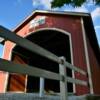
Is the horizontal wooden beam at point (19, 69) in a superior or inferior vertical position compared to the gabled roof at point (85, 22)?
inferior

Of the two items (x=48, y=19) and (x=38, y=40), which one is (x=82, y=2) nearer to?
(x=48, y=19)

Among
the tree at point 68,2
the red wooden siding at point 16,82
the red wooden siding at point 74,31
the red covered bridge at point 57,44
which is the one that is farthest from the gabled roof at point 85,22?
the red wooden siding at point 16,82

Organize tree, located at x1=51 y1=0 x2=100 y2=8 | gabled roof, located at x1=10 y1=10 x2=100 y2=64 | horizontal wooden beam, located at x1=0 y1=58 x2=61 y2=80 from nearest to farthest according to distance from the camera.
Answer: horizontal wooden beam, located at x1=0 y1=58 x2=61 y2=80
tree, located at x1=51 y1=0 x2=100 y2=8
gabled roof, located at x1=10 y1=10 x2=100 y2=64

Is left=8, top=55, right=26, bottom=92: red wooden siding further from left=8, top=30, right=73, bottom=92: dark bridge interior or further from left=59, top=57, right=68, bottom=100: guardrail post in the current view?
left=59, top=57, right=68, bottom=100: guardrail post

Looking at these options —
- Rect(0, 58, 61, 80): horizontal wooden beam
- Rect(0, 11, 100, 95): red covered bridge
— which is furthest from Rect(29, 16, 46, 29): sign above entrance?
Rect(0, 58, 61, 80): horizontal wooden beam

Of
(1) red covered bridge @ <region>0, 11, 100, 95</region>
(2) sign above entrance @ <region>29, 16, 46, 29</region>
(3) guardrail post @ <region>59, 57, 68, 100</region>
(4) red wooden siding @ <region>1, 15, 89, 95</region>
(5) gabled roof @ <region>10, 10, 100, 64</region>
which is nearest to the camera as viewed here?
(3) guardrail post @ <region>59, 57, 68, 100</region>

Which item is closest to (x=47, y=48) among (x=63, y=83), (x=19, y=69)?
(x=63, y=83)

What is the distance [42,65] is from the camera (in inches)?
568

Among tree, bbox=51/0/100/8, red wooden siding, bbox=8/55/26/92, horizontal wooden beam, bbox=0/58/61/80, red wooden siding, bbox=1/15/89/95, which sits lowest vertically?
horizontal wooden beam, bbox=0/58/61/80

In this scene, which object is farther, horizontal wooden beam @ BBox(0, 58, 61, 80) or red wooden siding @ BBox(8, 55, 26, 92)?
red wooden siding @ BBox(8, 55, 26, 92)

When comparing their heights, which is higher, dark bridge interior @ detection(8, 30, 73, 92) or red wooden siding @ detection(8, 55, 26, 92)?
dark bridge interior @ detection(8, 30, 73, 92)

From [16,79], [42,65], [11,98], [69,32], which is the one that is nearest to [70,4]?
[69,32]

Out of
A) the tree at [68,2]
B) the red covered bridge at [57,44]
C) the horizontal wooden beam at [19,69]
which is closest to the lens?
the horizontal wooden beam at [19,69]

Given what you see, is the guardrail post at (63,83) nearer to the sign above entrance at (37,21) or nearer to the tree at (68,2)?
the tree at (68,2)
